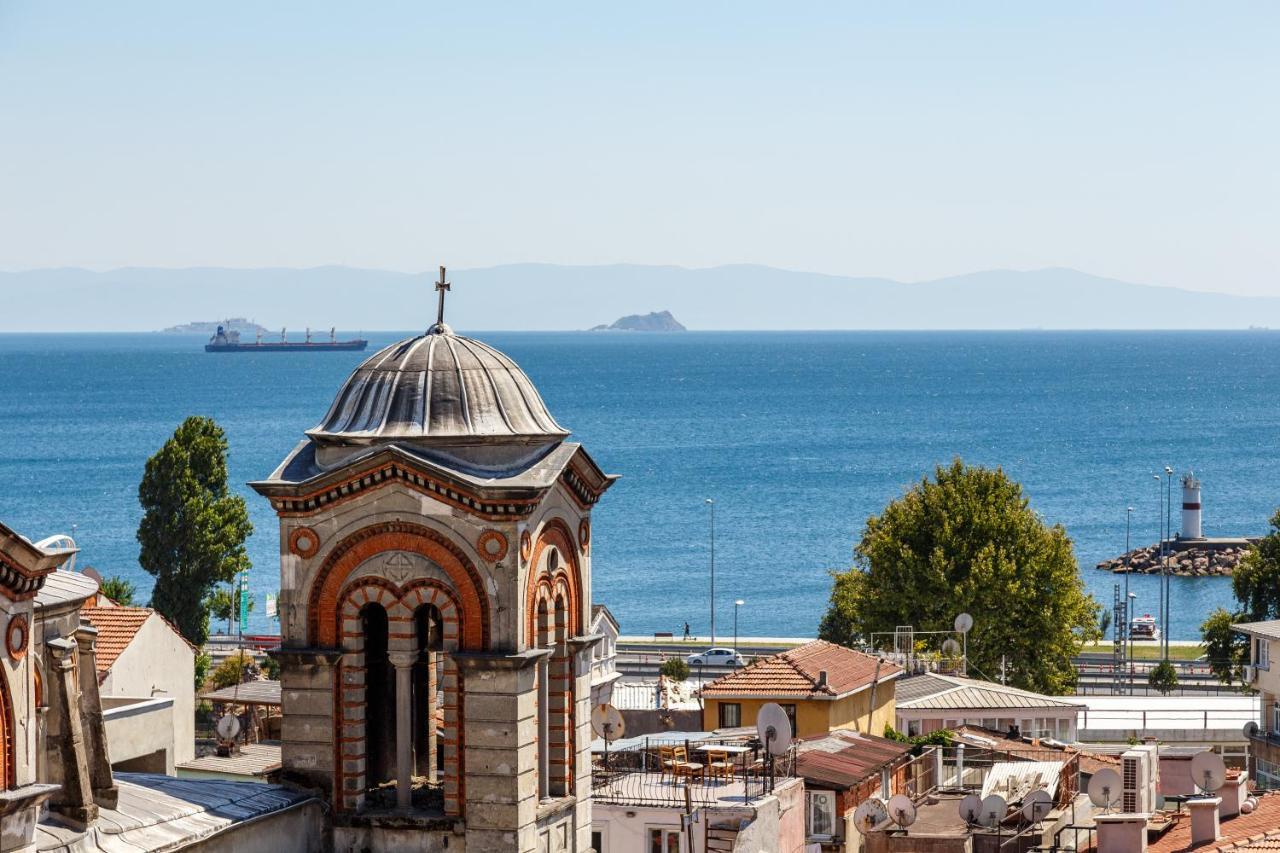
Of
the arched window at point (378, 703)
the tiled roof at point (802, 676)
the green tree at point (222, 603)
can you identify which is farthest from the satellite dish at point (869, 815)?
the green tree at point (222, 603)

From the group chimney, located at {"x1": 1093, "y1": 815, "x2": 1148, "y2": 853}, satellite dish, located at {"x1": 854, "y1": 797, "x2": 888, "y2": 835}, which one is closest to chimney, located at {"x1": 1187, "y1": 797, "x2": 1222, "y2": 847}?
chimney, located at {"x1": 1093, "y1": 815, "x2": 1148, "y2": 853}

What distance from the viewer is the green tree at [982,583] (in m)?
85.4

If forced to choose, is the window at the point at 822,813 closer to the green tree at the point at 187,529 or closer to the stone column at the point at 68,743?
the stone column at the point at 68,743

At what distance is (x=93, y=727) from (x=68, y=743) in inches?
57.3

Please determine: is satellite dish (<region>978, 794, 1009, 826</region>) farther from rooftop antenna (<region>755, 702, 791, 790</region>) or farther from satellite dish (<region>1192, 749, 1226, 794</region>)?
rooftop antenna (<region>755, 702, 791, 790</region>)

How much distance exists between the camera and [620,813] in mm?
35875

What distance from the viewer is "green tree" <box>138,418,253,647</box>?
322 feet

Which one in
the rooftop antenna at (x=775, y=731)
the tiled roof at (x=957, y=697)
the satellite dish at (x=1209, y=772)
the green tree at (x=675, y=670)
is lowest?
the green tree at (x=675, y=670)

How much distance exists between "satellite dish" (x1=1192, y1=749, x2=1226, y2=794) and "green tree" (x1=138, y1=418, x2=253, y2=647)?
64777 millimetres

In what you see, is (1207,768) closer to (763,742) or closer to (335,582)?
(763,742)

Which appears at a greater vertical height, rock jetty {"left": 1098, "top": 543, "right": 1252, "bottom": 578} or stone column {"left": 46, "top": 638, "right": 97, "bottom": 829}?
stone column {"left": 46, "top": 638, "right": 97, "bottom": 829}

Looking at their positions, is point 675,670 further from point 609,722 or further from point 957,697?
point 609,722

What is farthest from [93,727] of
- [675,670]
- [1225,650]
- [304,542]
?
[1225,650]

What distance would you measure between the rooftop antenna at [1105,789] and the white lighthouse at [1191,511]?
15377cm
